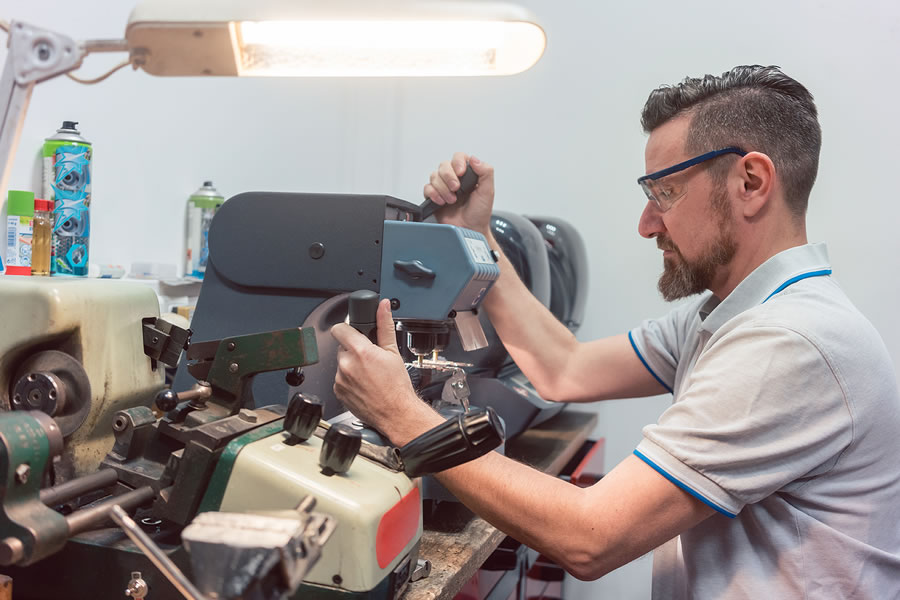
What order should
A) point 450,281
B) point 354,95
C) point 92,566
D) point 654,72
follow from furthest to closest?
point 354,95
point 654,72
point 450,281
point 92,566

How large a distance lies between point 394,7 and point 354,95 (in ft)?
6.98

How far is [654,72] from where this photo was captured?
8.05 feet

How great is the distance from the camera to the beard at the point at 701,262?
1.18 meters

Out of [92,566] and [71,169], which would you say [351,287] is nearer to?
[92,566]

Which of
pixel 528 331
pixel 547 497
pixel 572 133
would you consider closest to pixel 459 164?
pixel 528 331

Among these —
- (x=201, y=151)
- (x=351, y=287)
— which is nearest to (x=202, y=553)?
(x=351, y=287)

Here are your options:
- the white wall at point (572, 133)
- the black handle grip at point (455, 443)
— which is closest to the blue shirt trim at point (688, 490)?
the black handle grip at point (455, 443)

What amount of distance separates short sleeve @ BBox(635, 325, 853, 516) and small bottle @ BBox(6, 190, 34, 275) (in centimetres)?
124

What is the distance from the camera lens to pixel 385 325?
39.5 inches

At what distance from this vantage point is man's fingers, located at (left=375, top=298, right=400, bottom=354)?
1.00m

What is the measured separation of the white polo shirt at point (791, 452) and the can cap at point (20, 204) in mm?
1289

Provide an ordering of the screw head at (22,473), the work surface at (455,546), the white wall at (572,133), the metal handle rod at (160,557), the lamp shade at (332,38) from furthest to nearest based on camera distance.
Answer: the white wall at (572,133) < the work surface at (455,546) < the lamp shade at (332,38) < the screw head at (22,473) < the metal handle rod at (160,557)

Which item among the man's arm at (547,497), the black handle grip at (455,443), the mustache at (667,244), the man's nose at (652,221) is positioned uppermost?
the man's nose at (652,221)

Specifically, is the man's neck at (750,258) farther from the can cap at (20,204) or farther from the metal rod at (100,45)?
the can cap at (20,204)
